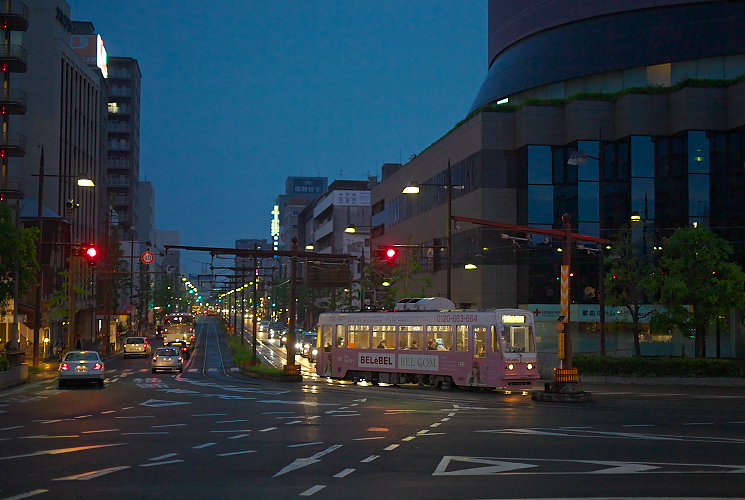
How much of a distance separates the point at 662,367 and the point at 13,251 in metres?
32.6

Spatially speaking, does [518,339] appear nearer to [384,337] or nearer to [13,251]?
[384,337]

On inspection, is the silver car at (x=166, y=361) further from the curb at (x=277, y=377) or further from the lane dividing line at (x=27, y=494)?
the lane dividing line at (x=27, y=494)

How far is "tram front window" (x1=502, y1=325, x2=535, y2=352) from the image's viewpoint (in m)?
36.2

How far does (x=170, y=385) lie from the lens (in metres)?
42.5

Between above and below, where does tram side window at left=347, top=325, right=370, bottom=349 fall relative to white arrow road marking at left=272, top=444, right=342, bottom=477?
above

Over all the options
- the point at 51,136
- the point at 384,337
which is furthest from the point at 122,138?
the point at 384,337

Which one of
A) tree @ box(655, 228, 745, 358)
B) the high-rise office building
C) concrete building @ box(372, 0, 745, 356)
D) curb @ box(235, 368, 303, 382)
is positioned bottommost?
curb @ box(235, 368, 303, 382)

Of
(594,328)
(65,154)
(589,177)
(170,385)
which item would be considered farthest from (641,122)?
(65,154)

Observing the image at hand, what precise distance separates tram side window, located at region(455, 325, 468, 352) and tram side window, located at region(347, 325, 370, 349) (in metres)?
6.27

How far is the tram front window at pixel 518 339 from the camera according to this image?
36.2 metres

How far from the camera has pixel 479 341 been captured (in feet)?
121

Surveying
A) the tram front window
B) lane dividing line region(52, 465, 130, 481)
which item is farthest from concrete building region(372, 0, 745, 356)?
lane dividing line region(52, 465, 130, 481)

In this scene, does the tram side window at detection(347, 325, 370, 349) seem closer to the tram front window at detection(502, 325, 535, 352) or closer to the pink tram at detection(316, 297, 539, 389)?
the pink tram at detection(316, 297, 539, 389)

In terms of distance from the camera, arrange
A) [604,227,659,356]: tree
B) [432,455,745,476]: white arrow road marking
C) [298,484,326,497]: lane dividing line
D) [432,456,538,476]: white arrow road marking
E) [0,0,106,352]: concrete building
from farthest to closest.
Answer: [0,0,106,352]: concrete building
[604,227,659,356]: tree
[432,455,745,476]: white arrow road marking
[432,456,538,476]: white arrow road marking
[298,484,326,497]: lane dividing line
